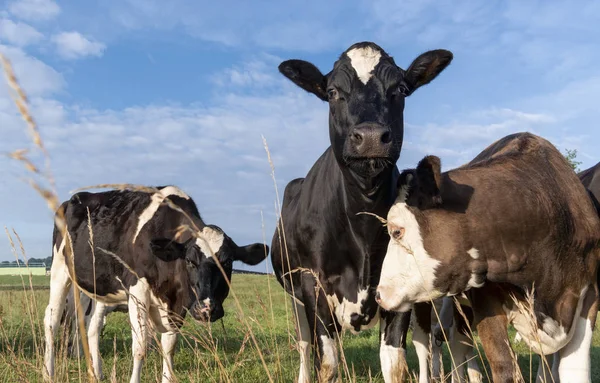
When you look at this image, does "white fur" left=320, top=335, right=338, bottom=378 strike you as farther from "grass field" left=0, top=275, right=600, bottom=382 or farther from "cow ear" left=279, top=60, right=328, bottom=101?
"cow ear" left=279, top=60, right=328, bottom=101

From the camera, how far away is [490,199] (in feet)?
13.6

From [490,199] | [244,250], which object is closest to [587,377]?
[490,199]

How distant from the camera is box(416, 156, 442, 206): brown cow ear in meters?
3.96

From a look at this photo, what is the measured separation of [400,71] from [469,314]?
2478 mm

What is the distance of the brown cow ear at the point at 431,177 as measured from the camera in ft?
13.0

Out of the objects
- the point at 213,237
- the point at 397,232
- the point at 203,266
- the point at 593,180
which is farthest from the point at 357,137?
the point at 213,237

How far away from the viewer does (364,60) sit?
4.83 m

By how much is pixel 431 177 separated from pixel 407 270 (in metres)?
0.63

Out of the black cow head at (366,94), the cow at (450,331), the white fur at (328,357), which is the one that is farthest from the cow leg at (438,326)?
the black cow head at (366,94)

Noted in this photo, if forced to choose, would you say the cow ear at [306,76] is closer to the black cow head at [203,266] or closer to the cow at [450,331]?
the cow at [450,331]

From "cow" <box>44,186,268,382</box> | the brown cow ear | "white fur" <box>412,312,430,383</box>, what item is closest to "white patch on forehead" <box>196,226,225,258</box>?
"cow" <box>44,186,268,382</box>

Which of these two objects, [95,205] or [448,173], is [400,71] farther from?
[95,205]

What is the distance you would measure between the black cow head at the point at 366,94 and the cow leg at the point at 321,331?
1206 millimetres

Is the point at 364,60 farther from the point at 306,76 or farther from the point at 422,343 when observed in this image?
the point at 422,343
